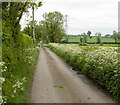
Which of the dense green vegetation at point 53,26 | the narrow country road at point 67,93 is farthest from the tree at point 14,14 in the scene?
the dense green vegetation at point 53,26

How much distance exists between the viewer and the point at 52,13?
6756 centimetres

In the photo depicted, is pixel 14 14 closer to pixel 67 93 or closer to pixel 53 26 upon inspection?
pixel 67 93

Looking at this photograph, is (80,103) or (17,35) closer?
(80,103)

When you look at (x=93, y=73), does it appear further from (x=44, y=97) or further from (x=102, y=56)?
(x=44, y=97)

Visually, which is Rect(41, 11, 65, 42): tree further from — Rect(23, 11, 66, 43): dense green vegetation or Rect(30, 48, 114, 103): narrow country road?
Rect(30, 48, 114, 103): narrow country road

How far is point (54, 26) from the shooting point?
68750mm

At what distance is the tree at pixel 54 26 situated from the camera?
67.7m

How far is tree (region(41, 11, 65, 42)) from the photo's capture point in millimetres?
67688

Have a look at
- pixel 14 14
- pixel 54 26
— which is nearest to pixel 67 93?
pixel 14 14

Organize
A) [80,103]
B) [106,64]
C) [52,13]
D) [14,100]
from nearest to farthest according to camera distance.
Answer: [14,100] < [80,103] < [106,64] < [52,13]

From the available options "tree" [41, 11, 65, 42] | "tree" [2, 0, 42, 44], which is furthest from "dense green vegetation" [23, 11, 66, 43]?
"tree" [2, 0, 42, 44]

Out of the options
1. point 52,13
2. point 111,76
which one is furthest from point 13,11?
point 52,13

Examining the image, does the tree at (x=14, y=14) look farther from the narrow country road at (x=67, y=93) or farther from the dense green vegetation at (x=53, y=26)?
the dense green vegetation at (x=53, y=26)

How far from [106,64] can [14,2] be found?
7.68m
